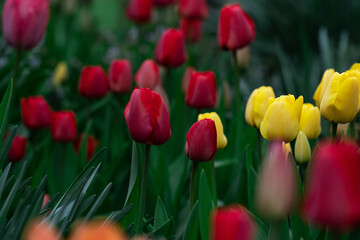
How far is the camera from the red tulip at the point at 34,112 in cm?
181

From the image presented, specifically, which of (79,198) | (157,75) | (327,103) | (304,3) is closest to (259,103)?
(327,103)

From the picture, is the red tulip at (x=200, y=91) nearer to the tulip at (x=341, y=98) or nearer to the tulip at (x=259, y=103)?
the tulip at (x=259, y=103)

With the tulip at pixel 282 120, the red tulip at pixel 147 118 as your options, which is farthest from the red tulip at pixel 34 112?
the tulip at pixel 282 120

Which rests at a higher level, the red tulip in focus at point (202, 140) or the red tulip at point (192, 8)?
the red tulip at point (192, 8)

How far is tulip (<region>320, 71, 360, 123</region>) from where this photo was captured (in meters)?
1.19

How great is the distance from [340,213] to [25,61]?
7.36ft

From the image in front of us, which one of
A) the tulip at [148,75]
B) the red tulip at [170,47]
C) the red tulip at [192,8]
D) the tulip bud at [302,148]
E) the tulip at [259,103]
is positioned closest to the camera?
the tulip bud at [302,148]

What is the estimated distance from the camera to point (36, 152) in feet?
6.43

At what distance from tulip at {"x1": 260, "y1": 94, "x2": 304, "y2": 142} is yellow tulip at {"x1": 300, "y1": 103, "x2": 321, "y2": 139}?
0.09m

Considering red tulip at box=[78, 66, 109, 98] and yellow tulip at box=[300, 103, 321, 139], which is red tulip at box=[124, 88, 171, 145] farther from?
red tulip at box=[78, 66, 109, 98]

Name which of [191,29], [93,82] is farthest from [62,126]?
[191,29]

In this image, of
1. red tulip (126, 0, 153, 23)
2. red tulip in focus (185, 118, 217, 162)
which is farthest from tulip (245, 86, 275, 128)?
red tulip (126, 0, 153, 23)

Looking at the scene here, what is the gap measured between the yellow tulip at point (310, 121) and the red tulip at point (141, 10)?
1736 mm

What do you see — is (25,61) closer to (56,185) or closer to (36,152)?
(36,152)
